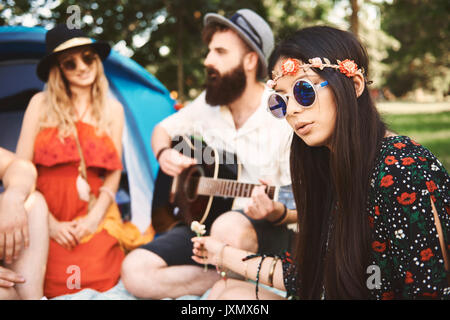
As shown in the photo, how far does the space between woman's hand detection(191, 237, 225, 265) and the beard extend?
1.18 m

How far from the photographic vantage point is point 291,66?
1.34 metres

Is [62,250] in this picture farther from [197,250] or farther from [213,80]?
[213,80]

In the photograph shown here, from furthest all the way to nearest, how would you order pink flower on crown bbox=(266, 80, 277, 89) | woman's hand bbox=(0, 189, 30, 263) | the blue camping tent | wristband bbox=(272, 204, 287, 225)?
the blue camping tent < wristband bbox=(272, 204, 287, 225) < woman's hand bbox=(0, 189, 30, 263) < pink flower on crown bbox=(266, 80, 277, 89)

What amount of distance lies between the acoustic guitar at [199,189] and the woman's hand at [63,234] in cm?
69

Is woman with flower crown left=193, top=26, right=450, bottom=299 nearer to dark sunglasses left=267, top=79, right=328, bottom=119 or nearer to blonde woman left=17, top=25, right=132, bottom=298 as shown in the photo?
dark sunglasses left=267, top=79, right=328, bottom=119

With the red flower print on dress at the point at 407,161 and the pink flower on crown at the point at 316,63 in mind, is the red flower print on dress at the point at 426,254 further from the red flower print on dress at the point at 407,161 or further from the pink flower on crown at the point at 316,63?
the pink flower on crown at the point at 316,63

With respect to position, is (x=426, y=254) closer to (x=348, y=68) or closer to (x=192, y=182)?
(x=348, y=68)

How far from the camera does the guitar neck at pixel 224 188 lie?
246 cm

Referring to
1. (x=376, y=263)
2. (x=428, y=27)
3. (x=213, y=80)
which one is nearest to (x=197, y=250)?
(x=376, y=263)

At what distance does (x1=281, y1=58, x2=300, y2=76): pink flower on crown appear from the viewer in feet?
4.40

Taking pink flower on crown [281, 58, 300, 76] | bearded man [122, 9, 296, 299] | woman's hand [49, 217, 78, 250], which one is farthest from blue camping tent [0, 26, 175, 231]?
pink flower on crown [281, 58, 300, 76]

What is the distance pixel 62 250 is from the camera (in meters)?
2.40

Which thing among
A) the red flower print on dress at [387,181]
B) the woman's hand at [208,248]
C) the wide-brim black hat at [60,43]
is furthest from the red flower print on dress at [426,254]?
the wide-brim black hat at [60,43]

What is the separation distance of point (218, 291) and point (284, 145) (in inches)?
38.8
